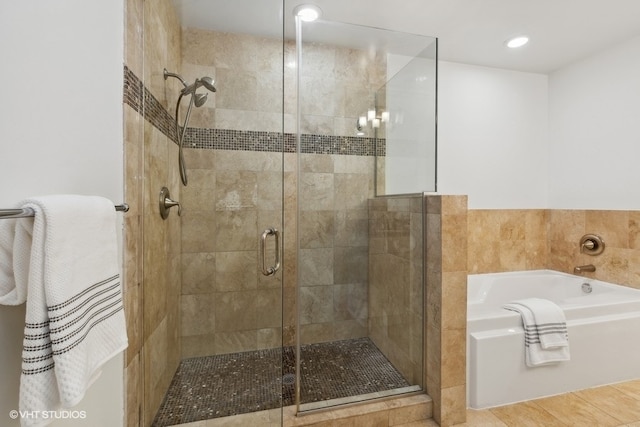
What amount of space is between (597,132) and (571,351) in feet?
6.50

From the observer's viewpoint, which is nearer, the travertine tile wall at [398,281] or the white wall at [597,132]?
the travertine tile wall at [398,281]

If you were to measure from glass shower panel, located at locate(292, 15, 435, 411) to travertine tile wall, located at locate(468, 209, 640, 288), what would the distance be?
1249 mm

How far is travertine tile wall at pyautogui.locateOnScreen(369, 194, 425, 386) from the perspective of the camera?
1795 millimetres

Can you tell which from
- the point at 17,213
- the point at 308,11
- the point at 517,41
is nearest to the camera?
the point at 17,213

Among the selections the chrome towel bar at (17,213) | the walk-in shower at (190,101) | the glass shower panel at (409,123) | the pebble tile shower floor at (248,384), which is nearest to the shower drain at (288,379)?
the pebble tile shower floor at (248,384)

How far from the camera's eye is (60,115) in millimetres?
796

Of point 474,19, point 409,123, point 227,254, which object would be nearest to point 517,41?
point 474,19

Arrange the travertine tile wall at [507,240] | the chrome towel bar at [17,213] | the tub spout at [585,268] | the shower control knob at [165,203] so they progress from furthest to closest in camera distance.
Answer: the travertine tile wall at [507,240]
the tub spout at [585,268]
the shower control knob at [165,203]
the chrome towel bar at [17,213]

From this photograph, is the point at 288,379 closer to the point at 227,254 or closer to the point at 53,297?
the point at 227,254

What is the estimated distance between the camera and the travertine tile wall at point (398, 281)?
1.79 meters

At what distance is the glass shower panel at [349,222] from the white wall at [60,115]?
101 centimetres

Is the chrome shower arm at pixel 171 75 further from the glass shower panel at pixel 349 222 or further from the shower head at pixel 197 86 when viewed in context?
the glass shower panel at pixel 349 222

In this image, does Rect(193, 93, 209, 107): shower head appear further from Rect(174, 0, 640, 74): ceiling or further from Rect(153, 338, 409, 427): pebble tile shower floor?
Rect(153, 338, 409, 427): pebble tile shower floor

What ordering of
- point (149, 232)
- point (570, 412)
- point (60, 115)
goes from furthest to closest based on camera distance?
point (570, 412)
point (149, 232)
point (60, 115)
